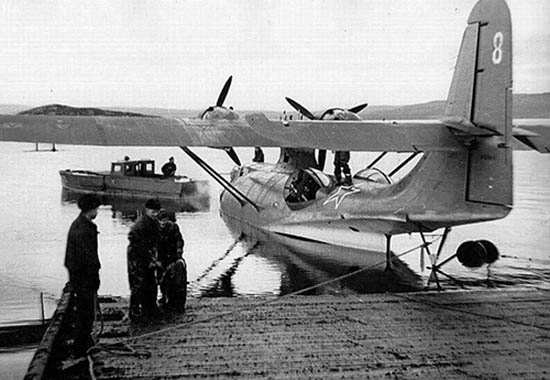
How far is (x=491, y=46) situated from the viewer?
434 inches

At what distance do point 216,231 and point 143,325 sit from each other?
17302 millimetres

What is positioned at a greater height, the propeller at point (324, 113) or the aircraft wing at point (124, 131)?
the propeller at point (324, 113)

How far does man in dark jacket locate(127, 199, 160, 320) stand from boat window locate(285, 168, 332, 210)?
39.1 feet

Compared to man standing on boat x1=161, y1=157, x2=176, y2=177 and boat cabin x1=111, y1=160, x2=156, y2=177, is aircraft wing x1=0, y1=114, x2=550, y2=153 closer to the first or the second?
man standing on boat x1=161, y1=157, x2=176, y2=177

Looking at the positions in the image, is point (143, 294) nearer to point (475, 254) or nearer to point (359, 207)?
point (475, 254)

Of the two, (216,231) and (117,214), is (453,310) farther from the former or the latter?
(117,214)

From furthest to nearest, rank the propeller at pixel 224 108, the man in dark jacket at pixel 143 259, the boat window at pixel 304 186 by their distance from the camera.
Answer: the propeller at pixel 224 108 → the boat window at pixel 304 186 → the man in dark jacket at pixel 143 259

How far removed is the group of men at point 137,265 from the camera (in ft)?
23.0

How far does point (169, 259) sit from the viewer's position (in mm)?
8984

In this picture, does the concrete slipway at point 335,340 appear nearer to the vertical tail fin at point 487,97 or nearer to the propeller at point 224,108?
the vertical tail fin at point 487,97

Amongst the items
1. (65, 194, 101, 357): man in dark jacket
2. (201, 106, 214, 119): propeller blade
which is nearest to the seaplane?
(65, 194, 101, 357): man in dark jacket

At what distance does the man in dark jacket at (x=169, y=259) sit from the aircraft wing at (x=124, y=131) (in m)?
4.41

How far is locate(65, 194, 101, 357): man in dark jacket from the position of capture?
698cm

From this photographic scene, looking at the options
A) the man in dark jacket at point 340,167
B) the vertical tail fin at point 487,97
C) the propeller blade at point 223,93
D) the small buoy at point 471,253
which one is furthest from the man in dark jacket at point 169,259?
the propeller blade at point 223,93
